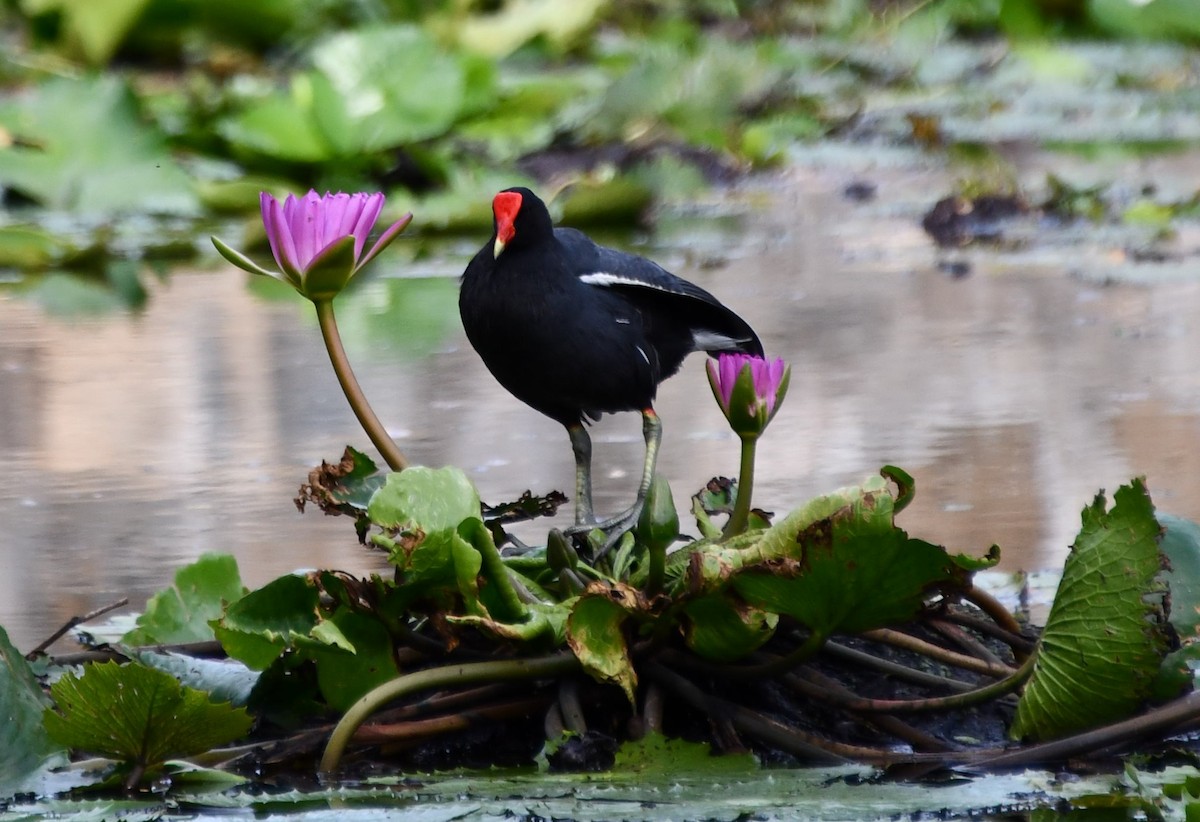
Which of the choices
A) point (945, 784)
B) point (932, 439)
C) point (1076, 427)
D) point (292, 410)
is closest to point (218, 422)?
point (292, 410)

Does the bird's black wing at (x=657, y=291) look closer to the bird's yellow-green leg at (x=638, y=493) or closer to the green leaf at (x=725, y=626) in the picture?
the bird's yellow-green leg at (x=638, y=493)

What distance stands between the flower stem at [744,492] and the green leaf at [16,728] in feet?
2.37

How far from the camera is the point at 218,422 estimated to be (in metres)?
3.93

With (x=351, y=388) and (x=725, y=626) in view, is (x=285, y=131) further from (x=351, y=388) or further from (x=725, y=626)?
(x=725, y=626)

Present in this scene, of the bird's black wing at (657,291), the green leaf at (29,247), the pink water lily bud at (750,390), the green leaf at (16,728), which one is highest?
the green leaf at (29,247)

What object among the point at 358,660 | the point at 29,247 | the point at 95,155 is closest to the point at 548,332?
the point at 358,660

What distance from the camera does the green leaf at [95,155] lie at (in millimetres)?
5984

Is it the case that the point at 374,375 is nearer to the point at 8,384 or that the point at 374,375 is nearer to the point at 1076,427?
the point at 8,384

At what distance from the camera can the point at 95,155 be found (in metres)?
6.14

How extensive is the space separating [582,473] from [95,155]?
416 centimetres

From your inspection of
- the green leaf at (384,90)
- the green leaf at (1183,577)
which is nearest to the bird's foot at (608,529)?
the green leaf at (1183,577)

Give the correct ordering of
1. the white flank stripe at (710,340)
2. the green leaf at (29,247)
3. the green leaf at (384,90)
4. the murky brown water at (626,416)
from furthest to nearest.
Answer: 1. the green leaf at (384,90)
2. the green leaf at (29,247)
3. the murky brown water at (626,416)
4. the white flank stripe at (710,340)

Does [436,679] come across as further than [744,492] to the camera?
No

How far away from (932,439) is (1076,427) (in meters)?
0.28
